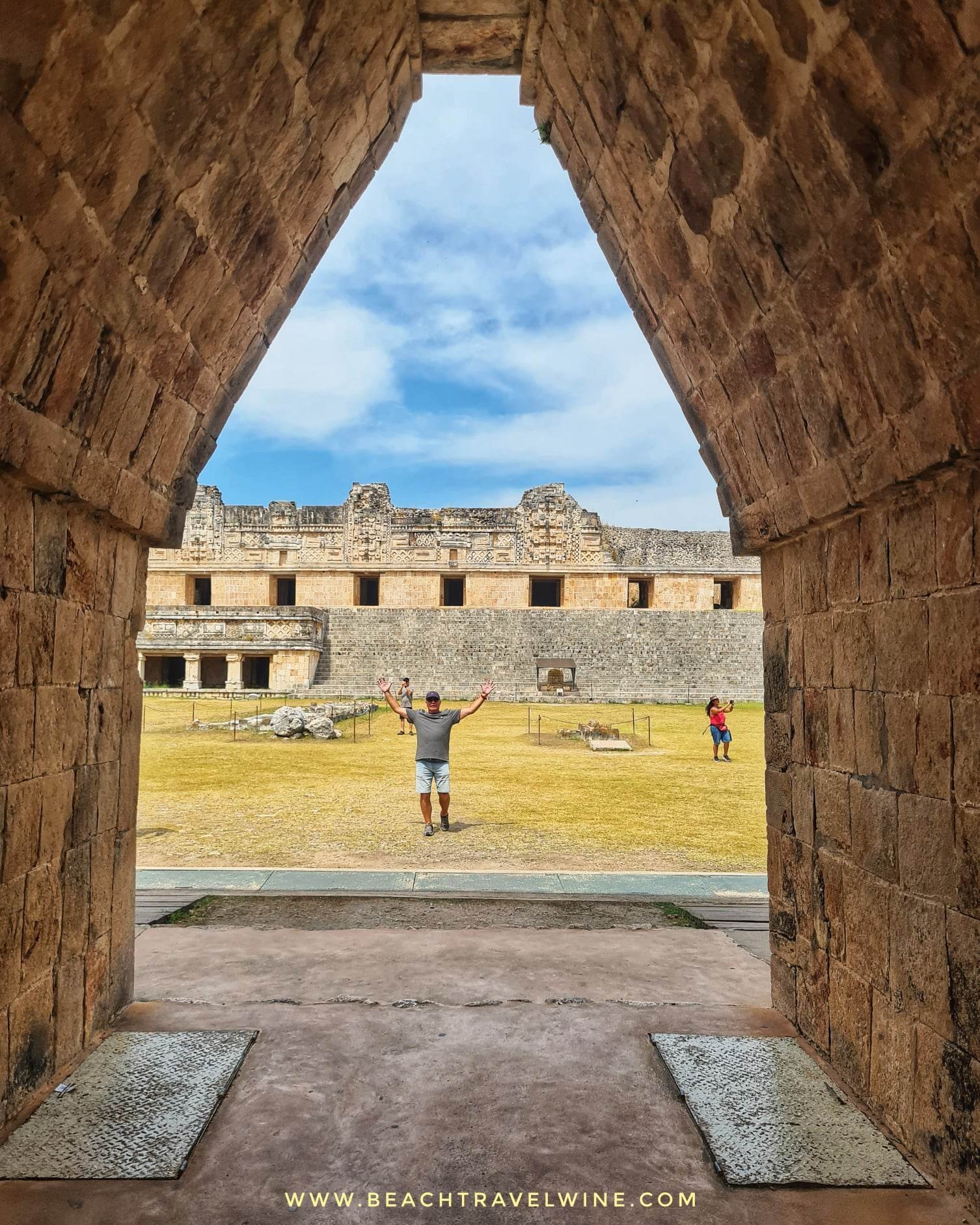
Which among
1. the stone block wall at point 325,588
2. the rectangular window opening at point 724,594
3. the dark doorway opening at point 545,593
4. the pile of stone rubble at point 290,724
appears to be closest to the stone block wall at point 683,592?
the rectangular window opening at point 724,594

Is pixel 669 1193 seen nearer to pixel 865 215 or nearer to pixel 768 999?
pixel 768 999

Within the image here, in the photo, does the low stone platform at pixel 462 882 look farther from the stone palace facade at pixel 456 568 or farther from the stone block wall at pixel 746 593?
the stone block wall at pixel 746 593

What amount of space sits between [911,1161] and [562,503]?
30.8 metres

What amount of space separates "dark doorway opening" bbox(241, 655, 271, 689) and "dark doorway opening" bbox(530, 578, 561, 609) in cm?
1215

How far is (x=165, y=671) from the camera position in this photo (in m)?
27.8

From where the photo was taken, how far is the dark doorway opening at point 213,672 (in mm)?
27281

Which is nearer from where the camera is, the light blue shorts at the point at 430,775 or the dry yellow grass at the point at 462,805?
the dry yellow grass at the point at 462,805

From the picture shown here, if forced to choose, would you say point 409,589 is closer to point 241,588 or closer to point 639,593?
point 241,588

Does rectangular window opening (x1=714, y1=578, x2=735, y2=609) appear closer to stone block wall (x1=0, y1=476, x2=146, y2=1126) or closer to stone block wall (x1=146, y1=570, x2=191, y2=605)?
stone block wall (x1=146, y1=570, x2=191, y2=605)

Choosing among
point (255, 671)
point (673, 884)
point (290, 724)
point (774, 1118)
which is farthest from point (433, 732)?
point (255, 671)

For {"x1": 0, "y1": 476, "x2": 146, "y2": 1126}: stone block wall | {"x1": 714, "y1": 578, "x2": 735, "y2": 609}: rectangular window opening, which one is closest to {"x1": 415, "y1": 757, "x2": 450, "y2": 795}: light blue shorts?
{"x1": 0, "y1": 476, "x2": 146, "y2": 1126}: stone block wall

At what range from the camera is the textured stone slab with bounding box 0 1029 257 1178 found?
243cm

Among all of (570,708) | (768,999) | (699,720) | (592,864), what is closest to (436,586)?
(570,708)

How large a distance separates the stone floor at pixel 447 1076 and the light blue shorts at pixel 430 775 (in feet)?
9.59
